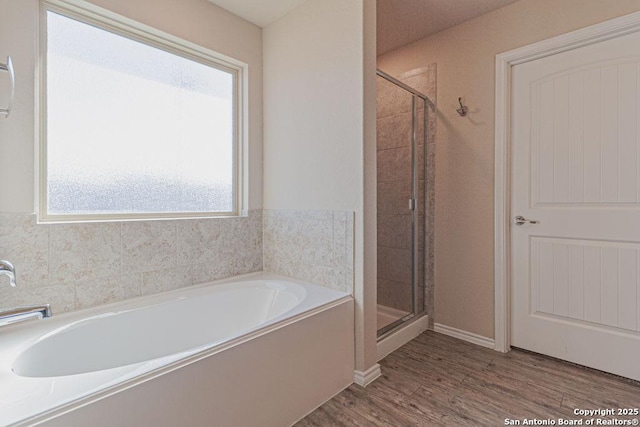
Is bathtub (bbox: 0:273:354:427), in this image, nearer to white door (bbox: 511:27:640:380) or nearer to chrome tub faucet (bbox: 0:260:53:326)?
chrome tub faucet (bbox: 0:260:53:326)

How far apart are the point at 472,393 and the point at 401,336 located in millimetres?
630

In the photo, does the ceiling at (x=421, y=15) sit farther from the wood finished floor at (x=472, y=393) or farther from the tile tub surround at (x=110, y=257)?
the wood finished floor at (x=472, y=393)

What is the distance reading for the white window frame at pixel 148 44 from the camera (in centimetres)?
151

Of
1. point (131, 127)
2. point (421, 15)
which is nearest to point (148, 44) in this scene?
point (131, 127)

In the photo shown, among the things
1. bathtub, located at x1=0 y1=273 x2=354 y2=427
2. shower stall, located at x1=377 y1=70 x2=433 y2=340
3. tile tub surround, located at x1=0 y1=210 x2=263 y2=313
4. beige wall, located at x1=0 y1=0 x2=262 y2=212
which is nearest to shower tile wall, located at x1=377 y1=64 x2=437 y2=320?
shower stall, located at x1=377 y1=70 x2=433 y2=340

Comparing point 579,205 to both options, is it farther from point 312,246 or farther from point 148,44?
point 148,44

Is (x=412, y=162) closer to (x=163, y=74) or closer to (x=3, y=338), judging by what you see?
(x=163, y=74)

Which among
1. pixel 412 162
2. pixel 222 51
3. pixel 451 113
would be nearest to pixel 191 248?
pixel 222 51

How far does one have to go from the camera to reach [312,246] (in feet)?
6.70

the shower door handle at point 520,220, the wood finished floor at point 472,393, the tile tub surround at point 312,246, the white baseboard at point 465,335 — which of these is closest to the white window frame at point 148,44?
the tile tub surround at point 312,246

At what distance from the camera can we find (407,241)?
247cm

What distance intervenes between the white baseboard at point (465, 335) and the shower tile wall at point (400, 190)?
155 mm

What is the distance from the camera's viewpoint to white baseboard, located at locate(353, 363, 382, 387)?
Result: 1.77 m

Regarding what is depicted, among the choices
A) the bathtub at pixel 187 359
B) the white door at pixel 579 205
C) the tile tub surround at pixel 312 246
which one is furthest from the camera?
the tile tub surround at pixel 312 246
